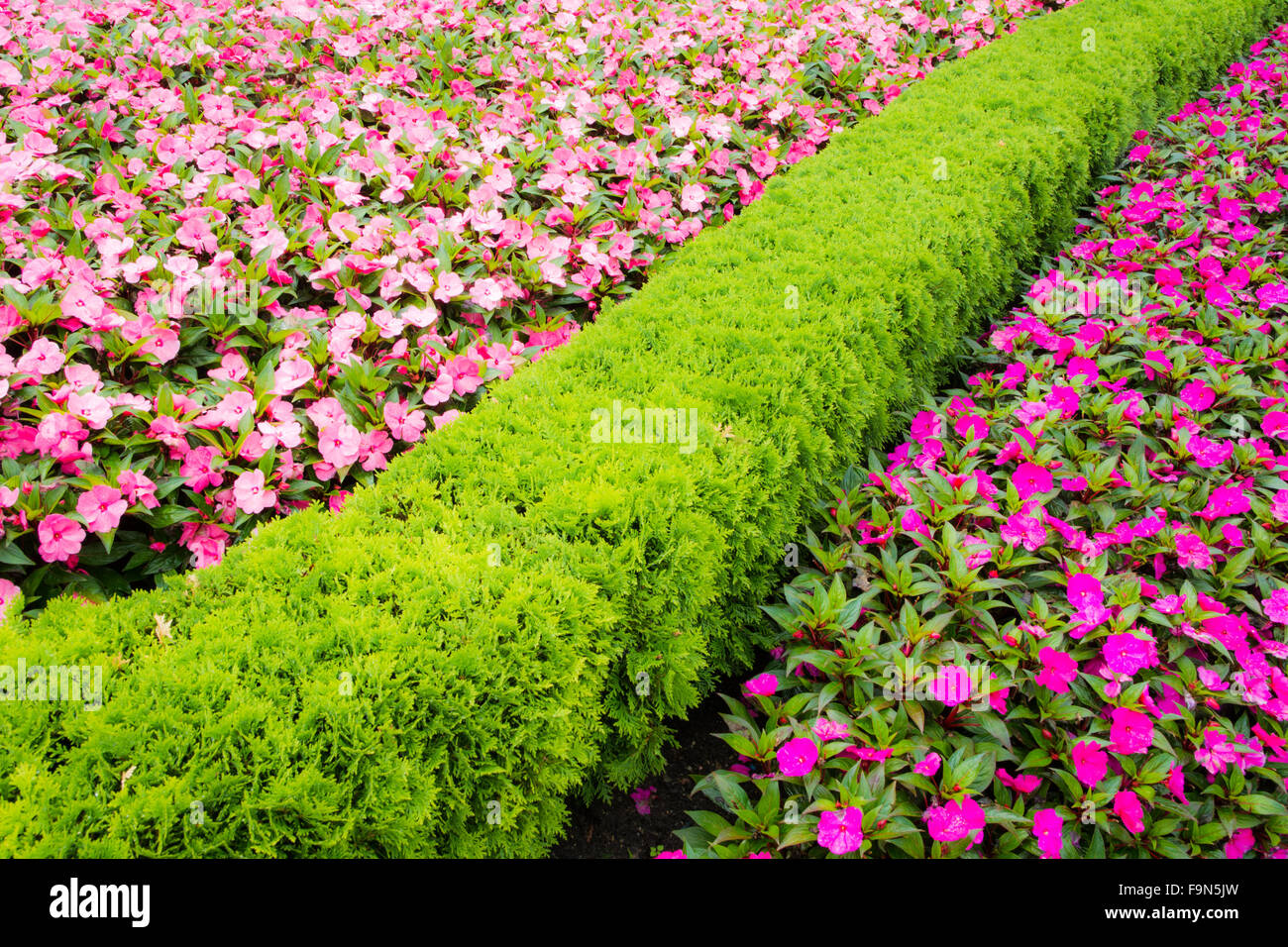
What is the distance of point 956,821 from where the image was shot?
196 cm

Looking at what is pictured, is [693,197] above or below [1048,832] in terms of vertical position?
above

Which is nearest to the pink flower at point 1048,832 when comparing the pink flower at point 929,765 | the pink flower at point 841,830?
the pink flower at point 929,765

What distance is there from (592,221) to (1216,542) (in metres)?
2.99

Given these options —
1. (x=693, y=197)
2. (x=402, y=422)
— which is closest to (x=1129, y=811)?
(x=402, y=422)

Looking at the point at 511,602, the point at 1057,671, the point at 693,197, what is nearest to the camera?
the point at 511,602

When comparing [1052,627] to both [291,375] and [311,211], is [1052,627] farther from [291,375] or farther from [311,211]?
[311,211]

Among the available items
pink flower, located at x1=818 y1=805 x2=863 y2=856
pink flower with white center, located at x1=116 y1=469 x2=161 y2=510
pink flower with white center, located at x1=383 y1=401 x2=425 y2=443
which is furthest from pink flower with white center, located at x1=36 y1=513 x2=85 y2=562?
pink flower, located at x1=818 y1=805 x2=863 y2=856

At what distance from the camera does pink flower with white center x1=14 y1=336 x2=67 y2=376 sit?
2.57m
